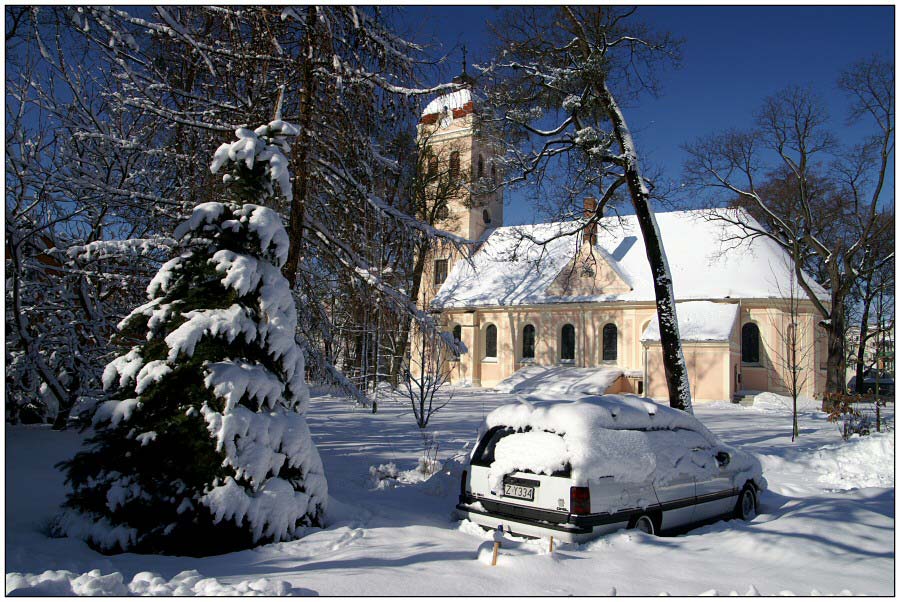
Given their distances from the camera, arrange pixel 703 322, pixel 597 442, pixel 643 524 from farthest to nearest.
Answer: pixel 703 322, pixel 643 524, pixel 597 442

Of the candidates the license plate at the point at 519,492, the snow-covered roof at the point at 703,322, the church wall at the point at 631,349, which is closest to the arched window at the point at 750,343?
the church wall at the point at 631,349

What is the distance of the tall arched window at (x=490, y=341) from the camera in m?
37.4

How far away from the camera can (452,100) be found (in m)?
9.78

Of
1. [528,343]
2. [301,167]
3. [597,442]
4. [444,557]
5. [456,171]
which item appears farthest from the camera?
[528,343]

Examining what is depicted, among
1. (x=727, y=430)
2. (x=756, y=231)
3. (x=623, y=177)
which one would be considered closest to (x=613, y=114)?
(x=623, y=177)

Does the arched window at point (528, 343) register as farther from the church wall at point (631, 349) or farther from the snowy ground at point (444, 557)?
the snowy ground at point (444, 557)

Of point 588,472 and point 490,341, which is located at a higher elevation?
point 490,341

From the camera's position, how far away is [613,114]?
1515 centimetres

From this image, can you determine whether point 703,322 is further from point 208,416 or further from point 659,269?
point 208,416

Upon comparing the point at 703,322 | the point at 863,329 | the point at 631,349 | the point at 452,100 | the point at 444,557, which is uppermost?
the point at 452,100

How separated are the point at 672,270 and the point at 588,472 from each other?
96.5 feet

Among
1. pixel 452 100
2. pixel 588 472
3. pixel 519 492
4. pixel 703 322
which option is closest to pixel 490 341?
pixel 703 322

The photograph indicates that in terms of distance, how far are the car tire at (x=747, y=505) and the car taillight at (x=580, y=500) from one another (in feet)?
10.9

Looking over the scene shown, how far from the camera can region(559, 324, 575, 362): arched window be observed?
114 ft
